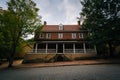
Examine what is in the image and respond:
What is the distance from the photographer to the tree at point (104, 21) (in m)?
21.7

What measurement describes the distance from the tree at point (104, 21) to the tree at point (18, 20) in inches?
455

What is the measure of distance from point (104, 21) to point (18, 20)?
51.8 feet

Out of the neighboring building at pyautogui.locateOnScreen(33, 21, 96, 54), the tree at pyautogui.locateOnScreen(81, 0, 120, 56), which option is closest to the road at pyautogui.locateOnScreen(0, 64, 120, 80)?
the tree at pyautogui.locateOnScreen(81, 0, 120, 56)

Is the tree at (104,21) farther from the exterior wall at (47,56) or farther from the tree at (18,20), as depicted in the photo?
the tree at (18,20)

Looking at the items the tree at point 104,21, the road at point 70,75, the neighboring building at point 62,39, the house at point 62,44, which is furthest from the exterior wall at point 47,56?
the road at point 70,75

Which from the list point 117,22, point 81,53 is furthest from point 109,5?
point 81,53

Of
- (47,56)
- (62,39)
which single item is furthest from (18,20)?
(62,39)

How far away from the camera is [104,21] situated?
22297mm

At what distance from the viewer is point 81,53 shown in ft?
79.4

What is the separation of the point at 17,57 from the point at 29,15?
13282 millimetres

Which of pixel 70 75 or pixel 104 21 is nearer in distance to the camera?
pixel 70 75

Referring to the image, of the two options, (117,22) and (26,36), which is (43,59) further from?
(117,22)

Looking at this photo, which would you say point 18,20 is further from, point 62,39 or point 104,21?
point 104,21

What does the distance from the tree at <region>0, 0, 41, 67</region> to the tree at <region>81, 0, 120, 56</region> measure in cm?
1156
